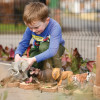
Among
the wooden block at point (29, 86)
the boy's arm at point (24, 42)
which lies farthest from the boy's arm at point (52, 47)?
the boy's arm at point (24, 42)

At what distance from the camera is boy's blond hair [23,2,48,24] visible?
3053 mm

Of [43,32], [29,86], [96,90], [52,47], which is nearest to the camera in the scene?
[96,90]

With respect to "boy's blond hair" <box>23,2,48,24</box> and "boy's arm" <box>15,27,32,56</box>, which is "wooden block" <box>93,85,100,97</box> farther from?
"boy's arm" <box>15,27,32,56</box>

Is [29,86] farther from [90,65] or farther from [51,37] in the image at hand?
[90,65]

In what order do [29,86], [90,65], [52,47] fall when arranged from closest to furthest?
1. [29,86]
2. [52,47]
3. [90,65]

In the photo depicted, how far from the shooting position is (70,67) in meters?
3.49

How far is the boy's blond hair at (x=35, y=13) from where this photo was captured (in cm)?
305

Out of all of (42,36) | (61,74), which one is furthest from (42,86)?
(42,36)

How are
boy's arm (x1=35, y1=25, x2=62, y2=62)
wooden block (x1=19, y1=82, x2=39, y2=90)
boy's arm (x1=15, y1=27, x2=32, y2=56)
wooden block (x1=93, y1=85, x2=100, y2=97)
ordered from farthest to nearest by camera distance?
boy's arm (x1=15, y1=27, x2=32, y2=56) → boy's arm (x1=35, y1=25, x2=62, y2=62) → wooden block (x1=19, y1=82, x2=39, y2=90) → wooden block (x1=93, y1=85, x2=100, y2=97)

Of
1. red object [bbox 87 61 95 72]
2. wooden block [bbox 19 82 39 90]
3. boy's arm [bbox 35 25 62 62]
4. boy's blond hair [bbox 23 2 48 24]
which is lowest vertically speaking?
wooden block [bbox 19 82 39 90]

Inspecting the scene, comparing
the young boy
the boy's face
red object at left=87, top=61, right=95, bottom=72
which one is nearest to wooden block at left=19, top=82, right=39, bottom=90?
the young boy

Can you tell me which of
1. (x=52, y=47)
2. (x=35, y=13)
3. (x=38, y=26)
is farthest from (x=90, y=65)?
(x=35, y=13)

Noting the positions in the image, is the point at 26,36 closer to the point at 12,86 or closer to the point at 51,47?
the point at 51,47

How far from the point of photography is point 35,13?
10.1 ft
